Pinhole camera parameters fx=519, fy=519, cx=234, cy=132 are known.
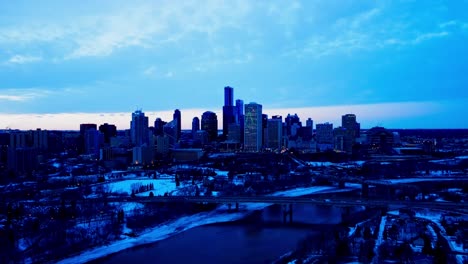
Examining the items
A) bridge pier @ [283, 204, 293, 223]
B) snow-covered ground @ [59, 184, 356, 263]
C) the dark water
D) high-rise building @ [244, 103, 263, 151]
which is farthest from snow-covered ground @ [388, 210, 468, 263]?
high-rise building @ [244, 103, 263, 151]

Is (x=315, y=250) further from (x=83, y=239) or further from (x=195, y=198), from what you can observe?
(x=195, y=198)

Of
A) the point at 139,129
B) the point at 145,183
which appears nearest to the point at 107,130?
the point at 139,129

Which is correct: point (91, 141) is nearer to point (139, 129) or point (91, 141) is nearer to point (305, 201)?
point (139, 129)

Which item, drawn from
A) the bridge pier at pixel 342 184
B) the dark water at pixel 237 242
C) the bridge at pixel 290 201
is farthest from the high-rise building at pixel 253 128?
the dark water at pixel 237 242

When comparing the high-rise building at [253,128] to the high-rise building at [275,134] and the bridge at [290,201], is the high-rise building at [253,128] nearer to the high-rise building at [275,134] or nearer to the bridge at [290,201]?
the high-rise building at [275,134]

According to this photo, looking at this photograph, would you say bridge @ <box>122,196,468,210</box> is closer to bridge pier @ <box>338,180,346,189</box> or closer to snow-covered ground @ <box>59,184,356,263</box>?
snow-covered ground @ <box>59,184,356,263</box>
